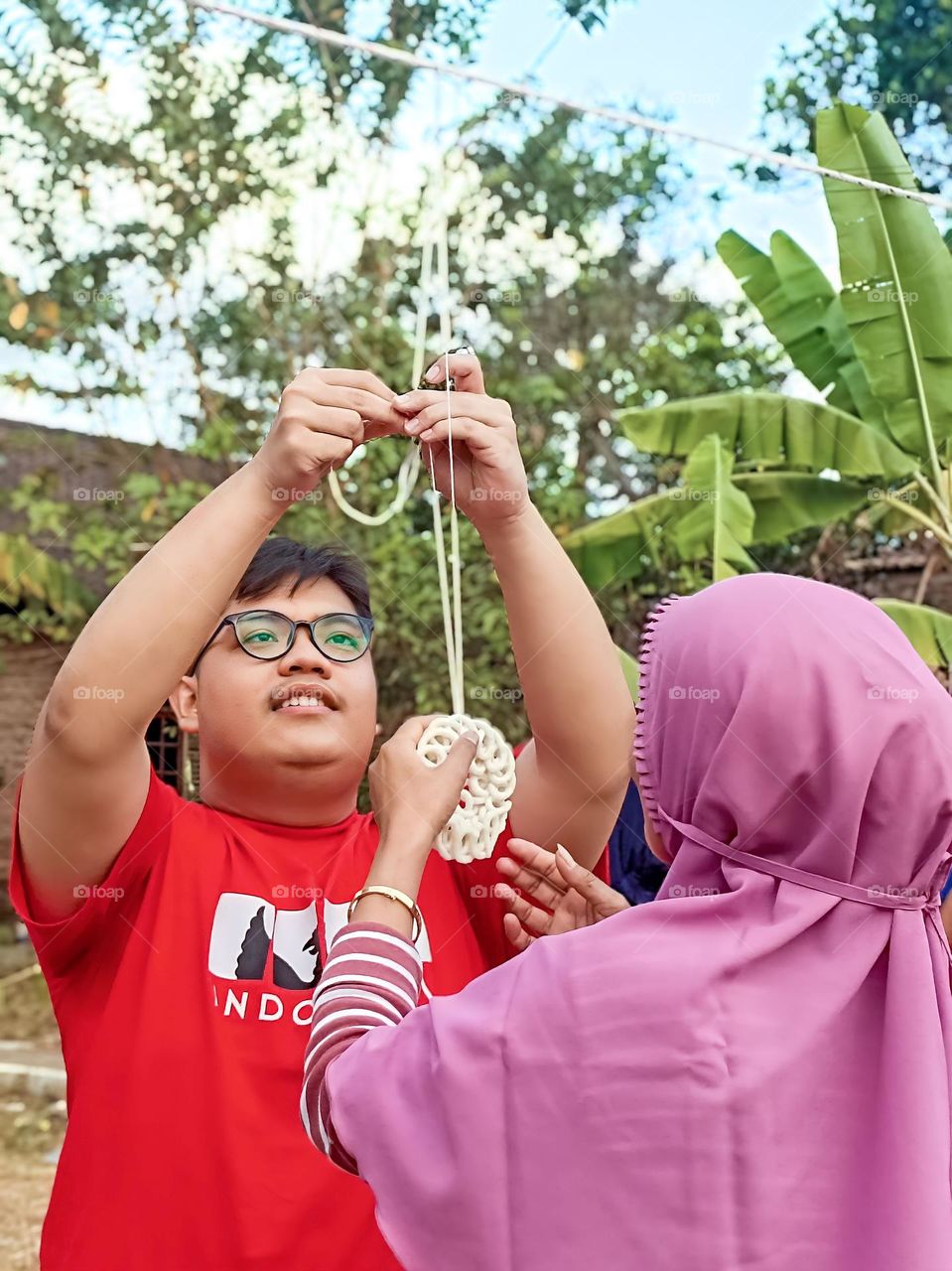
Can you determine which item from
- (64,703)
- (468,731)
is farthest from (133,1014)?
(468,731)

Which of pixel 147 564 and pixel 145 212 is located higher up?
pixel 145 212

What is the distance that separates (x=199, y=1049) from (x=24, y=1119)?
5828 millimetres

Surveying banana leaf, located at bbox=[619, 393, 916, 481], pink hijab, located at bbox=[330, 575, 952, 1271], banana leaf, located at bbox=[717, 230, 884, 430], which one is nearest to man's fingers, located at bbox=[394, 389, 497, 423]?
pink hijab, located at bbox=[330, 575, 952, 1271]

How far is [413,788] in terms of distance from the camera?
1523mm

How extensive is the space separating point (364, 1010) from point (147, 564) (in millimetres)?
598

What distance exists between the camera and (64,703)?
146 cm

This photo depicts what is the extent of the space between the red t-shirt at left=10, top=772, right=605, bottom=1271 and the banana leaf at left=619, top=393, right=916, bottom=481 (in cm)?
410

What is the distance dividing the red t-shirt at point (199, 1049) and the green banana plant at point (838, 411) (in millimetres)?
3335

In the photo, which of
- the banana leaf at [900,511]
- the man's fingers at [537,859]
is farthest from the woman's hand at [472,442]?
the banana leaf at [900,511]

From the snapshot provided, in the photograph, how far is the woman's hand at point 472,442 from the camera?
1.62 m

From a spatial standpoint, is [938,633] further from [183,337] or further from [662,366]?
[183,337]

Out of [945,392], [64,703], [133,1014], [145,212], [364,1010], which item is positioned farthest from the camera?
[145,212]

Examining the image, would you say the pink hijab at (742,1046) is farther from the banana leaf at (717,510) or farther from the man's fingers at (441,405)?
the banana leaf at (717,510)

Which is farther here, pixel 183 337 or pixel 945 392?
pixel 183 337
